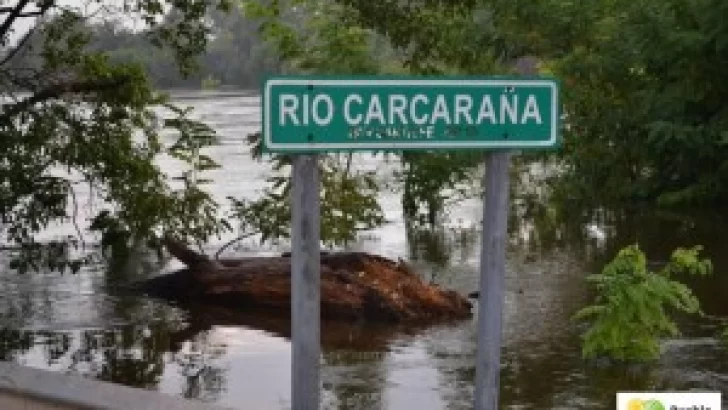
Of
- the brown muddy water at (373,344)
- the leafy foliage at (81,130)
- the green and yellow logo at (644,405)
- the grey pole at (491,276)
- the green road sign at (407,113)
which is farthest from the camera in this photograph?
the leafy foliage at (81,130)

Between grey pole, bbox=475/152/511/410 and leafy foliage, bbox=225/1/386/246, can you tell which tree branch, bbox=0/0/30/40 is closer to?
leafy foliage, bbox=225/1/386/246

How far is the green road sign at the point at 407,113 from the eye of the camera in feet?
13.7

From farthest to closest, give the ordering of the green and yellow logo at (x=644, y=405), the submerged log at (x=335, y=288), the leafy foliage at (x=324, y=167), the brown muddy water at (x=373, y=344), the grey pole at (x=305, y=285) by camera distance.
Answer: the leafy foliage at (x=324, y=167)
the submerged log at (x=335, y=288)
the brown muddy water at (x=373, y=344)
the green and yellow logo at (x=644, y=405)
the grey pole at (x=305, y=285)

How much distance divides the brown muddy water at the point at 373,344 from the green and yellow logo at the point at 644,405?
10.2ft

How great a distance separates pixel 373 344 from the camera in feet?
42.2

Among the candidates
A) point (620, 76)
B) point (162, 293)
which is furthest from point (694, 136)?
point (162, 293)

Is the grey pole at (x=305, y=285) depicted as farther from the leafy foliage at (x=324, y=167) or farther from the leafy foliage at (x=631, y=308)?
the leafy foliage at (x=324, y=167)

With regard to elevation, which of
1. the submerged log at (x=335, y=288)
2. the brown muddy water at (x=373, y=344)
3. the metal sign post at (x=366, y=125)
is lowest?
the brown muddy water at (x=373, y=344)

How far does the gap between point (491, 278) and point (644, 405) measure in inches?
98.8

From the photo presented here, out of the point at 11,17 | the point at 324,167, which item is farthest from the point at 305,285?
the point at 324,167

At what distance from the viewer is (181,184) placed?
1117 inches

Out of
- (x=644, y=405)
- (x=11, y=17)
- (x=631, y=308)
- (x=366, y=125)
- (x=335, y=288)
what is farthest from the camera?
(x=335, y=288)

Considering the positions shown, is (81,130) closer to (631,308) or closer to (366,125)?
(631,308)

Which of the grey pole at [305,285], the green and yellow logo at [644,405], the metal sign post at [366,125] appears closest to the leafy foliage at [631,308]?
the green and yellow logo at [644,405]
